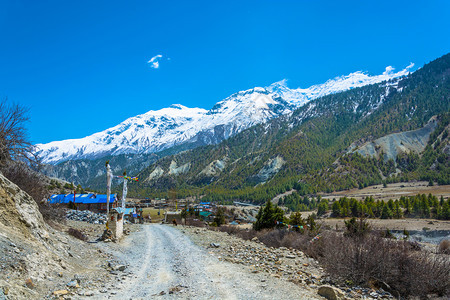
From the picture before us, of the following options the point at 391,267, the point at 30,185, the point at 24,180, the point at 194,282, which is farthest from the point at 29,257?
the point at 30,185

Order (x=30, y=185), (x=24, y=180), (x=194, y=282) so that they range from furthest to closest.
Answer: (x=30, y=185), (x=24, y=180), (x=194, y=282)

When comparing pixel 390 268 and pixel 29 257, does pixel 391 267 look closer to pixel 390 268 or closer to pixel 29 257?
pixel 390 268

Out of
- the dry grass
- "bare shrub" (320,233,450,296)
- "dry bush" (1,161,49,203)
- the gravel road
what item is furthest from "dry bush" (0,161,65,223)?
"bare shrub" (320,233,450,296)

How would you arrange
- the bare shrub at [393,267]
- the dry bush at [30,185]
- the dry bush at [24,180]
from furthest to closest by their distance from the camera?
the dry bush at [30,185] → the dry bush at [24,180] → the bare shrub at [393,267]

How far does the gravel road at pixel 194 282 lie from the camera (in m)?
9.08

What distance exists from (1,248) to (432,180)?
580ft

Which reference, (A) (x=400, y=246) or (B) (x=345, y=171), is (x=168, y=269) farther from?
(B) (x=345, y=171)

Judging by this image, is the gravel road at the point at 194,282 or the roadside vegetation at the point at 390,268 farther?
the roadside vegetation at the point at 390,268

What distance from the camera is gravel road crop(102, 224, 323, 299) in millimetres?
9078

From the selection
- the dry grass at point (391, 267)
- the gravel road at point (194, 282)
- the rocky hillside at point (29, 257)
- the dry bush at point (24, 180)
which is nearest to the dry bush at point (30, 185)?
the dry bush at point (24, 180)

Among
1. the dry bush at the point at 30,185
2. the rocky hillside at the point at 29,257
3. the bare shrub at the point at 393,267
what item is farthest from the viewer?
the dry bush at the point at 30,185

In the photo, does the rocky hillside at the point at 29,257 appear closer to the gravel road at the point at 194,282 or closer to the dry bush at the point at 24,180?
the gravel road at the point at 194,282

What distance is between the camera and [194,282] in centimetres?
1062

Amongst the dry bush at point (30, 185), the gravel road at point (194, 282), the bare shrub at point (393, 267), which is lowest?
the gravel road at point (194, 282)
